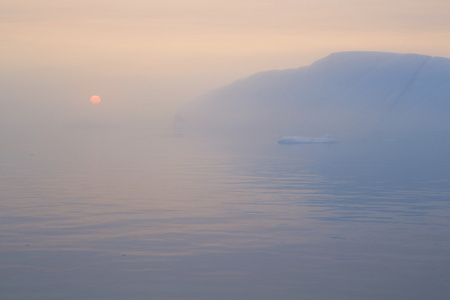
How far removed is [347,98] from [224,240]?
93.5 m

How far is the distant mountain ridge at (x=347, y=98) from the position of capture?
96875mm

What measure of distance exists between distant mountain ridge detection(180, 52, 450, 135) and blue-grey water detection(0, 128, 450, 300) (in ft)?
261

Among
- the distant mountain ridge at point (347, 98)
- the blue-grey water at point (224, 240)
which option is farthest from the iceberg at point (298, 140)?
the distant mountain ridge at point (347, 98)

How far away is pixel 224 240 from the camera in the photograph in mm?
10781

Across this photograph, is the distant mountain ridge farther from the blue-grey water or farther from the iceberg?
the blue-grey water

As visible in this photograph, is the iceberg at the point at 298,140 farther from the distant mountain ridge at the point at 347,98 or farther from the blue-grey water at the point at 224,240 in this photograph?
the distant mountain ridge at the point at 347,98

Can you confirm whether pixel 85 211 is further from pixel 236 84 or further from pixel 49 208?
pixel 236 84

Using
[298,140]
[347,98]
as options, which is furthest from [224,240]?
[347,98]

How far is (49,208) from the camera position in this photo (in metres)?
14.7

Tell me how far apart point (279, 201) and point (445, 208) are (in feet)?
14.6

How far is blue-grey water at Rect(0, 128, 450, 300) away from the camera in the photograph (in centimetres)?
796

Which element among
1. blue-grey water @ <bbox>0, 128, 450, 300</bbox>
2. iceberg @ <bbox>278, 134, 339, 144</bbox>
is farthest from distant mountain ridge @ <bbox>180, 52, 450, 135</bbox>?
blue-grey water @ <bbox>0, 128, 450, 300</bbox>

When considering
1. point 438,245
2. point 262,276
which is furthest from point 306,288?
point 438,245

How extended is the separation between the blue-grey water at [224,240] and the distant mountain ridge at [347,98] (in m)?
79.7
